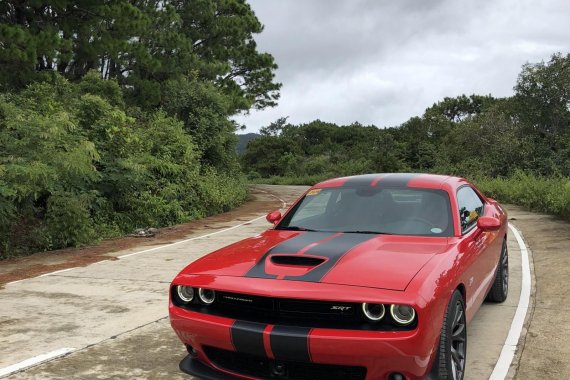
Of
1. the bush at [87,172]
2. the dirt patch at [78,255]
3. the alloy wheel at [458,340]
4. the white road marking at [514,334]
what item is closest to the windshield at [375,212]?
the alloy wheel at [458,340]

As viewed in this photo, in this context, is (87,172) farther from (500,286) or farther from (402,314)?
(402,314)

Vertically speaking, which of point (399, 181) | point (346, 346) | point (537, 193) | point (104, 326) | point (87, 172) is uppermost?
point (87, 172)

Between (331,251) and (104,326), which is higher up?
(331,251)

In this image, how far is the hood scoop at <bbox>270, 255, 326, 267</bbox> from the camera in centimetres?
359

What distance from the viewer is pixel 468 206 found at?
5250 millimetres

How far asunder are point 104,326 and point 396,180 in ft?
11.0

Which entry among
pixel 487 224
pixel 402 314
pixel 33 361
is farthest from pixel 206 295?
pixel 487 224

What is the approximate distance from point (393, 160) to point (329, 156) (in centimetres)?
1467

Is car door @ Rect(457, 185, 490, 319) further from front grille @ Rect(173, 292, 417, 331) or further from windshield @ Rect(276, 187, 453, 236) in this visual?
front grille @ Rect(173, 292, 417, 331)

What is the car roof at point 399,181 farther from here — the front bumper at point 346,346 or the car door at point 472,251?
the front bumper at point 346,346

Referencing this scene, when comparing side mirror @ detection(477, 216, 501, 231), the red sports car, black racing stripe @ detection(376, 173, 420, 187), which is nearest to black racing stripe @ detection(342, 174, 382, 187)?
black racing stripe @ detection(376, 173, 420, 187)

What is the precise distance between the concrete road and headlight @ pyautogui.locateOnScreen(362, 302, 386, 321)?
1.47 m

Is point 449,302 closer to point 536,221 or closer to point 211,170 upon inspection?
point 536,221

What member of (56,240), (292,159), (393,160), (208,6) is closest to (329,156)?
(292,159)
